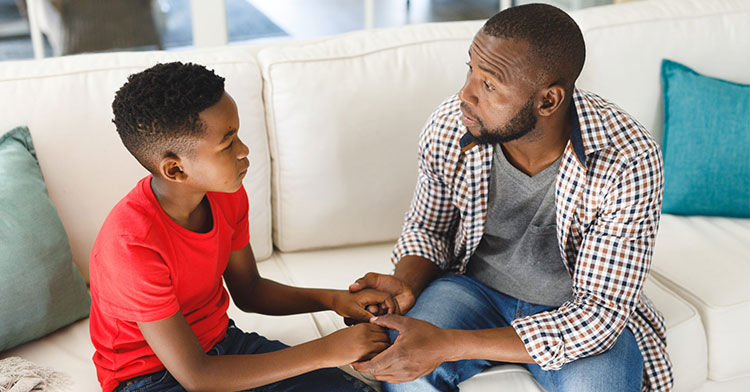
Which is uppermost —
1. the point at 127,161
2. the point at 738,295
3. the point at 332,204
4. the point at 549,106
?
the point at 549,106

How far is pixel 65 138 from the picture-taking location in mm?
1591

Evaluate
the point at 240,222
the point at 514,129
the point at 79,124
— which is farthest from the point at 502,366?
the point at 79,124

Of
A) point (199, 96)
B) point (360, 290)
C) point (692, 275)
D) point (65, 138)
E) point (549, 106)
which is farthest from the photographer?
point (692, 275)

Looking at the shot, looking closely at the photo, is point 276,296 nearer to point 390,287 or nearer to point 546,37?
point 390,287

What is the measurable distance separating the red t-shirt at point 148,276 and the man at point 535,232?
29 centimetres

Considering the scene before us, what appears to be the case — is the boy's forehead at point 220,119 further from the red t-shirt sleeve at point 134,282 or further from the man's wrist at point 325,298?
the man's wrist at point 325,298

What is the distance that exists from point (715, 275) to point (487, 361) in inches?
25.9

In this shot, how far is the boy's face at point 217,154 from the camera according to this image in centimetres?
117

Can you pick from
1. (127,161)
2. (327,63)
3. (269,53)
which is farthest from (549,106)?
(127,161)

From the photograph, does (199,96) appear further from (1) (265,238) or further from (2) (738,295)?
(2) (738,295)

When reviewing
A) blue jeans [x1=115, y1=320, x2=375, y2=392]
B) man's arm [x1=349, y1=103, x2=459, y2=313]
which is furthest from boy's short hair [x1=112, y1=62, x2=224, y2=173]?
man's arm [x1=349, y1=103, x2=459, y2=313]

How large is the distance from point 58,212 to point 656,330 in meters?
1.31

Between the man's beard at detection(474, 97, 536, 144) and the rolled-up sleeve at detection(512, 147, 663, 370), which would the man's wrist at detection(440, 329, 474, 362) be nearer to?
the rolled-up sleeve at detection(512, 147, 663, 370)

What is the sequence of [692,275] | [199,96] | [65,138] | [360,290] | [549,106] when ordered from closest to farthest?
[199,96]
[549,106]
[360,290]
[65,138]
[692,275]
